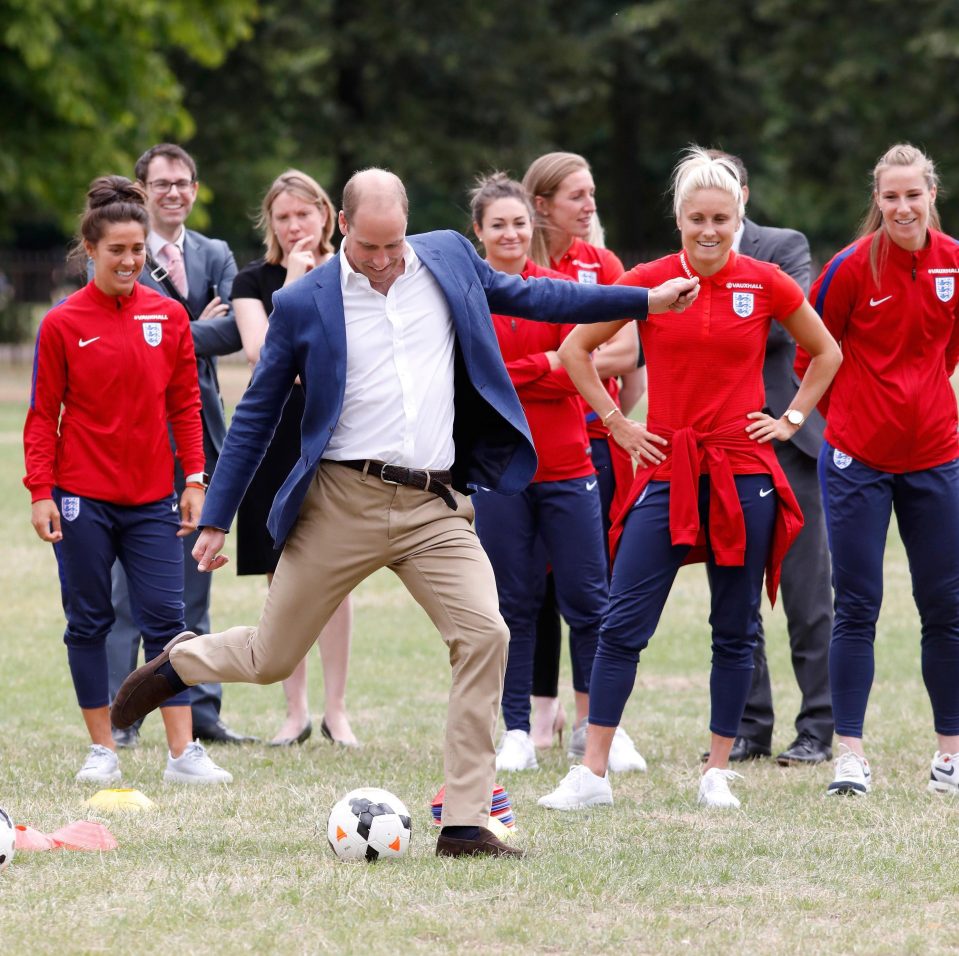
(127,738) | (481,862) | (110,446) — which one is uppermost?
(110,446)

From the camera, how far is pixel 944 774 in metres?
6.50

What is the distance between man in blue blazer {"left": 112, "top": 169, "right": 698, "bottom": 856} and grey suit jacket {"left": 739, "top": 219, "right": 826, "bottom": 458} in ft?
6.51

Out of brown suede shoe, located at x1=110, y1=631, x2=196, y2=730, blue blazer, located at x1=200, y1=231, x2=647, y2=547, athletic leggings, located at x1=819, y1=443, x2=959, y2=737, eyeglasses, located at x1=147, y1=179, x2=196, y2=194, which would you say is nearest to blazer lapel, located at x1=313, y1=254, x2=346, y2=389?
blue blazer, located at x1=200, y1=231, x2=647, y2=547

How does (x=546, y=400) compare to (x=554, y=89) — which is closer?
(x=546, y=400)

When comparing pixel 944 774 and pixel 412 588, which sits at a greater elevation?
pixel 412 588

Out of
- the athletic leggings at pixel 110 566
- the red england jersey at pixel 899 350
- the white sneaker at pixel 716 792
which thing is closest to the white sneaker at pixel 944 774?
the white sneaker at pixel 716 792

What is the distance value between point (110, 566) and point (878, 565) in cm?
307

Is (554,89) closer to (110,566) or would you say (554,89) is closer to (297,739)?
(297,739)

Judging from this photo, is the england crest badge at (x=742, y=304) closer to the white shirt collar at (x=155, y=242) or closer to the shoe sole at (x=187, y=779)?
the shoe sole at (x=187, y=779)

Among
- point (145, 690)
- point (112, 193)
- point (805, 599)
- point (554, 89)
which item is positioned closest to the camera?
point (145, 690)

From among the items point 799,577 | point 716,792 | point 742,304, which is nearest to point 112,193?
point 742,304

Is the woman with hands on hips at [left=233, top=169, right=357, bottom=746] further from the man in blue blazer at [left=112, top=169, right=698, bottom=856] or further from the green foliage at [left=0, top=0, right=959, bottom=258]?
the green foliage at [left=0, top=0, right=959, bottom=258]

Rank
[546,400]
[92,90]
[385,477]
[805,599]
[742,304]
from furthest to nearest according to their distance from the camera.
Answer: [92,90]
[805,599]
[546,400]
[742,304]
[385,477]

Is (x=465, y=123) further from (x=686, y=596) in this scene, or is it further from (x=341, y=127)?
(x=686, y=596)
